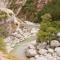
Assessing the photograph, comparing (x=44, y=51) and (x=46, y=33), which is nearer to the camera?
(x=44, y=51)

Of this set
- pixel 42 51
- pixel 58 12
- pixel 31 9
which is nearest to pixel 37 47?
pixel 42 51

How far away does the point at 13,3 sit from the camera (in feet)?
49.8

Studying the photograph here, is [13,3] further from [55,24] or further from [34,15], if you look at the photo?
[55,24]

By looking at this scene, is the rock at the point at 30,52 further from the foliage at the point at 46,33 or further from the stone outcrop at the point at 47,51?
the foliage at the point at 46,33

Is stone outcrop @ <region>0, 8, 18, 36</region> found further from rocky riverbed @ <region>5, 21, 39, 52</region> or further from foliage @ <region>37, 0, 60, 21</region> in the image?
foliage @ <region>37, 0, 60, 21</region>

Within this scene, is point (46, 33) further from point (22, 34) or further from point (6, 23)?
point (22, 34)

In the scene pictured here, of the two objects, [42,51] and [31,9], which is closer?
[42,51]

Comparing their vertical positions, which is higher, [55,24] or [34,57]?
[55,24]

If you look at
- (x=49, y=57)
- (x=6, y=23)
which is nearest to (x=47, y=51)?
(x=49, y=57)

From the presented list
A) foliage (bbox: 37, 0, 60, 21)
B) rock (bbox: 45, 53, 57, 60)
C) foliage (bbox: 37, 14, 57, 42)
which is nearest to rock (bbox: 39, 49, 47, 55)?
rock (bbox: 45, 53, 57, 60)

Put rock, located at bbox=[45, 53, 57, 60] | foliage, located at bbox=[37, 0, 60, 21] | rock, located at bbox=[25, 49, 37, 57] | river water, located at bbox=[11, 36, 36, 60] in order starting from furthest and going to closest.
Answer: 1. foliage, located at bbox=[37, 0, 60, 21]
2. river water, located at bbox=[11, 36, 36, 60]
3. rock, located at bbox=[25, 49, 37, 57]
4. rock, located at bbox=[45, 53, 57, 60]

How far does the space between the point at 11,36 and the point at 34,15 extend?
12.0 feet

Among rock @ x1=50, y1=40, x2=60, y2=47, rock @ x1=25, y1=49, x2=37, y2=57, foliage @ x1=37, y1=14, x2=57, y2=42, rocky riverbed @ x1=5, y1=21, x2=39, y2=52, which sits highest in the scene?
rocky riverbed @ x1=5, y1=21, x2=39, y2=52

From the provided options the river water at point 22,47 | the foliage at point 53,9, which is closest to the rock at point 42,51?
the river water at point 22,47
